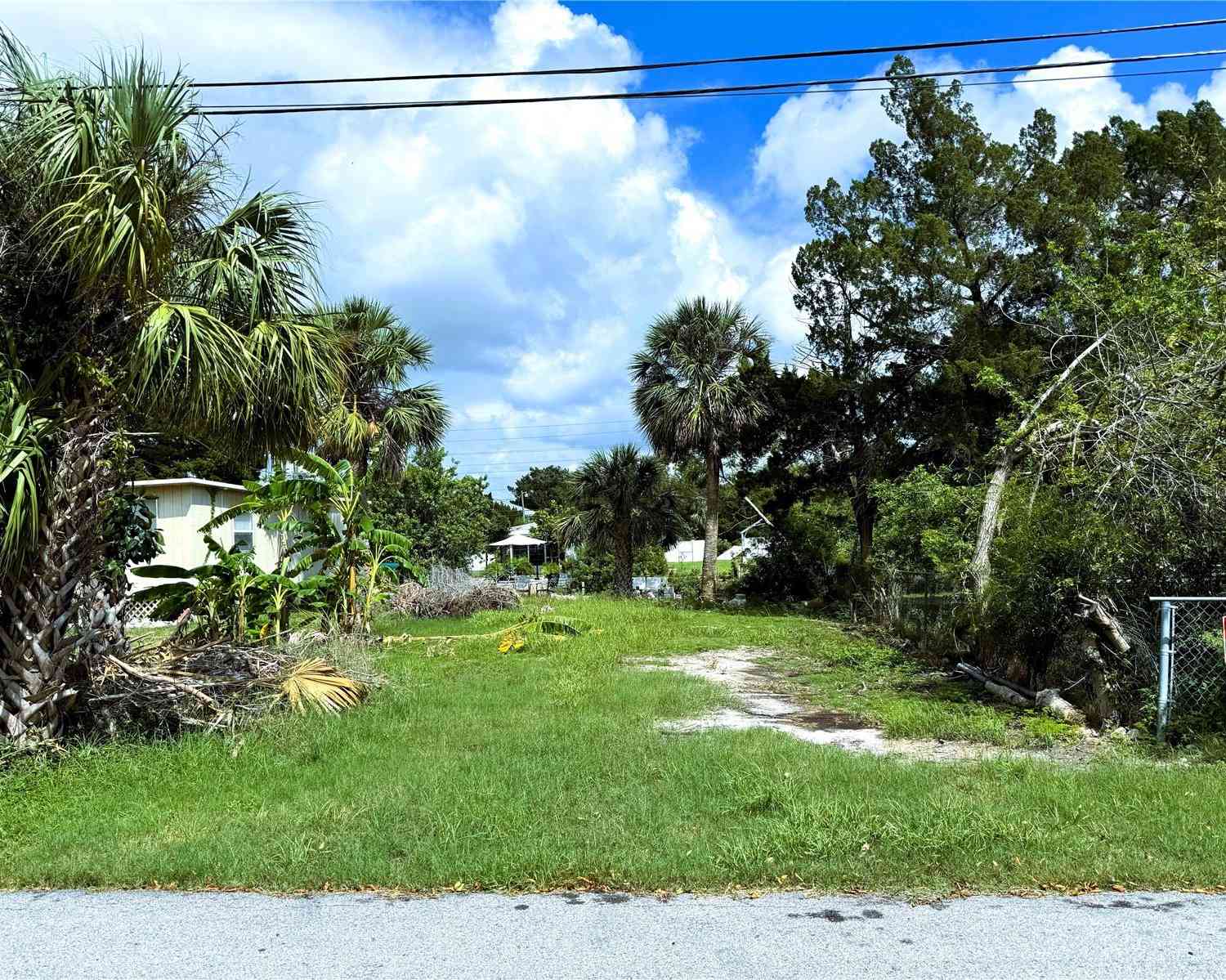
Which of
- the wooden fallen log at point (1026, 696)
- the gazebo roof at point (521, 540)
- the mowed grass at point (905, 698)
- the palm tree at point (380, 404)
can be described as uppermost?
the palm tree at point (380, 404)

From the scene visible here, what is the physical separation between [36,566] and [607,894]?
5.01 meters

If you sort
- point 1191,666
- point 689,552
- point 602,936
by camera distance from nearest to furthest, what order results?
1. point 602,936
2. point 1191,666
3. point 689,552

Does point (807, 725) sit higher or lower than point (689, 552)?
lower

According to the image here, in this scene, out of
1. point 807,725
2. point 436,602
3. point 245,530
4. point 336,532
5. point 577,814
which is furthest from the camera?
point 245,530

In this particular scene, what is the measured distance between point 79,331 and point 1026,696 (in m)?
9.82

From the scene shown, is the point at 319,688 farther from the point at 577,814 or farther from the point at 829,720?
the point at 829,720

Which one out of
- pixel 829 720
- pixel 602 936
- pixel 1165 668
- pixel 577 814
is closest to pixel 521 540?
pixel 829 720

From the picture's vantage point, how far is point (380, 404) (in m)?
21.3

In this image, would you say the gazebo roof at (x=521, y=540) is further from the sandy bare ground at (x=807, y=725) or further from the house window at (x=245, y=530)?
the sandy bare ground at (x=807, y=725)

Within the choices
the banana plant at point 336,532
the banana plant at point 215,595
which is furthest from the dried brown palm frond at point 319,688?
the banana plant at point 336,532

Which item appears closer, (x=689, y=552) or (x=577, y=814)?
(x=577, y=814)

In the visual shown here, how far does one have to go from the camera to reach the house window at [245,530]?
21.9 meters

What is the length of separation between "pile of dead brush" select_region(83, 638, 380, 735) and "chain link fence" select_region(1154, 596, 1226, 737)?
736cm

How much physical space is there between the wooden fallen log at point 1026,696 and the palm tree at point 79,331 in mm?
8149
